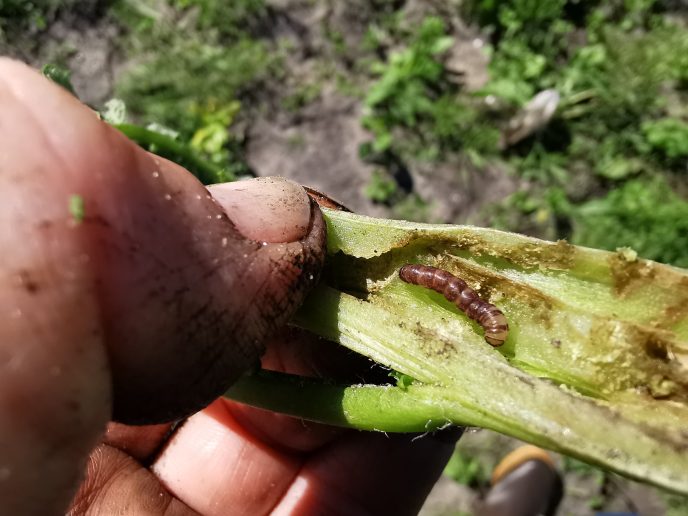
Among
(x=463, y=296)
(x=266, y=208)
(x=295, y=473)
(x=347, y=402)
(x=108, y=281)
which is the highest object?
(x=108, y=281)

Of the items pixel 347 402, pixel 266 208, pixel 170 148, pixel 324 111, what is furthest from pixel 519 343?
pixel 324 111

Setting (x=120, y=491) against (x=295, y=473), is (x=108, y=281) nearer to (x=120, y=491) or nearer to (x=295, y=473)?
(x=120, y=491)

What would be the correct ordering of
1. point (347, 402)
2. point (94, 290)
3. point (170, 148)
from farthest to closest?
point (170, 148) → point (347, 402) → point (94, 290)

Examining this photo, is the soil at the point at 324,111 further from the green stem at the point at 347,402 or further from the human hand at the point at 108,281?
the human hand at the point at 108,281

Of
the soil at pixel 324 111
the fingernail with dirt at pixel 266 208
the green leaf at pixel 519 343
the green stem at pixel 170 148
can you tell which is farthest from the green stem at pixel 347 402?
the soil at pixel 324 111

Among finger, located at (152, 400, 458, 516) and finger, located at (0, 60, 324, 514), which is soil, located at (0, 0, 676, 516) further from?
finger, located at (0, 60, 324, 514)

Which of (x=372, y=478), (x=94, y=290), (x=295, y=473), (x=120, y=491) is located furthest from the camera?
(x=295, y=473)

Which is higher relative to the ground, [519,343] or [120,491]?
[519,343]
